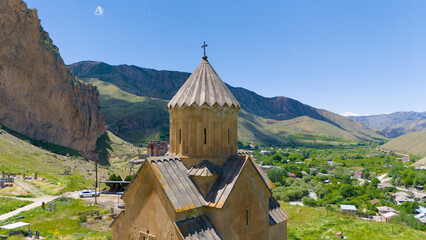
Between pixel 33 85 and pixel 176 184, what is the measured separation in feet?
190

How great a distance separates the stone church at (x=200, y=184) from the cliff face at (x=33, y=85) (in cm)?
5443

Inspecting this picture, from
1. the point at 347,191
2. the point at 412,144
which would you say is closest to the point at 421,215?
the point at 347,191

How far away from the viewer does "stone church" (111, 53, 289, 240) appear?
7.38 metres

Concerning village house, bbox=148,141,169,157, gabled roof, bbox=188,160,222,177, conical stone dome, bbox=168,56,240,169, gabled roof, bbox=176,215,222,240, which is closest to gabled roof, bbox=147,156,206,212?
gabled roof, bbox=188,160,222,177

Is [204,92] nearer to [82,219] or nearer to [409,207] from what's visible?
[82,219]

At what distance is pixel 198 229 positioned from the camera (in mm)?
7266

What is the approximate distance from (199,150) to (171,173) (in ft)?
4.38

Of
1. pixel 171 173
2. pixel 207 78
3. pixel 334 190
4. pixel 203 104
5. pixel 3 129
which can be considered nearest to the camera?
pixel 171 173

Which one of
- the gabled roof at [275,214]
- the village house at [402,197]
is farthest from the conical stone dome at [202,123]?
the village house at [402,197]

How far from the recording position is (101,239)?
1592cm

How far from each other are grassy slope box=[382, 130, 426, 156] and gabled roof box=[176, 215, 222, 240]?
148439 mm

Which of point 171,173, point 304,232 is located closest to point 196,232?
point 171,173

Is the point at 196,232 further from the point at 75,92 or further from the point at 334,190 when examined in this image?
the point at 75,92

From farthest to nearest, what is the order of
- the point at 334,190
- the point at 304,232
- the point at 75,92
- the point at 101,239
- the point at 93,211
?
the point at 75,92 < the point at 334,190 < the point at 93,211 < the point at 304,232 < the point at 101,239
